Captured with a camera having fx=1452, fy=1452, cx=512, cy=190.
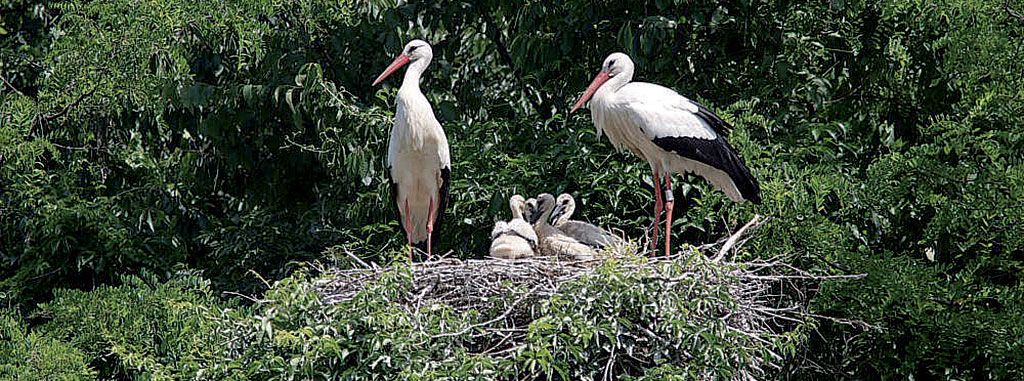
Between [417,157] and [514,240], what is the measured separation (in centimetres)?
98

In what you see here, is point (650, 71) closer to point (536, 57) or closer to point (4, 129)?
point (536, 57)

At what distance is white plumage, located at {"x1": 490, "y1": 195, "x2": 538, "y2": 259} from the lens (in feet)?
21.2

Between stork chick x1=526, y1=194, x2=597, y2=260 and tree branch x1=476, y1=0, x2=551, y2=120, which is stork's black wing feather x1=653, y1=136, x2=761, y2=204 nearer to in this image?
stork chick x1=526, y1=194, x2=597, y2=260

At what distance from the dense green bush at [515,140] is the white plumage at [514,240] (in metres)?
0.75

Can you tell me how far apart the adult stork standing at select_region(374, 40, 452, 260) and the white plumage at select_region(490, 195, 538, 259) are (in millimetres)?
561


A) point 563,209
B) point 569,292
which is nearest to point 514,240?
point 563,209

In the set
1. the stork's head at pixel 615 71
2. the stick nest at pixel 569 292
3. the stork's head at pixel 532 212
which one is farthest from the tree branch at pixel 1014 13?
the stork's head at pixel 532 212

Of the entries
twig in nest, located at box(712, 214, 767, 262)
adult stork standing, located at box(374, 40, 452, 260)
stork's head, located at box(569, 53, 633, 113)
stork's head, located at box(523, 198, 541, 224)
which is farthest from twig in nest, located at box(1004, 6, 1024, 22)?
adult stork standing, located at box(374, 40, 452, 260)

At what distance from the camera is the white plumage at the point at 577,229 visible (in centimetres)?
682

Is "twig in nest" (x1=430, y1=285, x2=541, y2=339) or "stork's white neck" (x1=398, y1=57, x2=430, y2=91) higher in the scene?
"stork's white neck" (x1=398, y1=57, x2=430, y2=91)

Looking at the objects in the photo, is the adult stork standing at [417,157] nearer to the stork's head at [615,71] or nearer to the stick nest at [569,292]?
the stork's head at [615,71]

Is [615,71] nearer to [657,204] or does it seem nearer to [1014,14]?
[657,204]

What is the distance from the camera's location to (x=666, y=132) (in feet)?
21.8

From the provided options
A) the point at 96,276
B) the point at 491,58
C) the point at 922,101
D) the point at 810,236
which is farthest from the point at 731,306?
the point at 96,276
